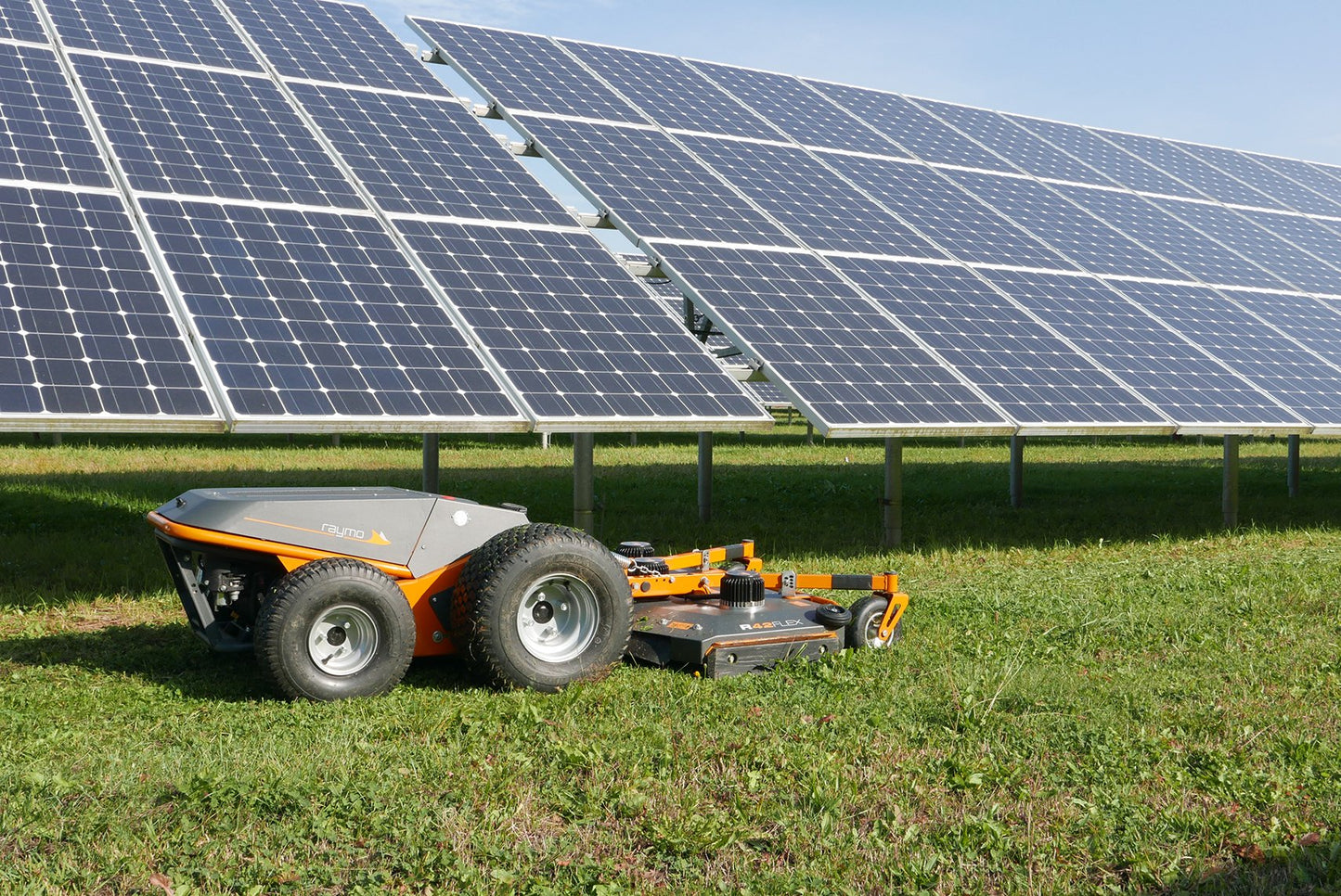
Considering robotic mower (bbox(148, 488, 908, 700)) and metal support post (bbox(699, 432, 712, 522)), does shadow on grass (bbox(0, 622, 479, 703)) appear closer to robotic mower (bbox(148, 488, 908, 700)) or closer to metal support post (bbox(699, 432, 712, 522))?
robotic mower (bbox(148, 488, 908, 700))

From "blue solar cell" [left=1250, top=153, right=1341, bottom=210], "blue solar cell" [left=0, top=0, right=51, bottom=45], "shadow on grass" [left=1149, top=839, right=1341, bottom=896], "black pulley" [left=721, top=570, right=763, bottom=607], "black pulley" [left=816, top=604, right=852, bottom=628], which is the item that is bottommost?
"shadow on grass" [left=1149, top=839, right=1341, bottom=896]

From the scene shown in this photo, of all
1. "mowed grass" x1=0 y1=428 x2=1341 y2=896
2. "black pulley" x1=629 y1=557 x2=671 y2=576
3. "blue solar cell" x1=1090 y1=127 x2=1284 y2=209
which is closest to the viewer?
"mowed grass" x1=0 y1=428 x2=1341 y2=896

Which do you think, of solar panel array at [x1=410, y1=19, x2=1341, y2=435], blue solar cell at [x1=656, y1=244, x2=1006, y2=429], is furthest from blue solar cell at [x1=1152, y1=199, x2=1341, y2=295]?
blue solar cell at [x1=656, y1=244, x2=1006, y2=429]

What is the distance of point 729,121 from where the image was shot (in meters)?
19.7

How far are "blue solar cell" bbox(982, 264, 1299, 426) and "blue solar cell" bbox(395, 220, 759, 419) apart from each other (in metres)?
5.75

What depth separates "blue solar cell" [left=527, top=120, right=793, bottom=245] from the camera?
48.0 feet

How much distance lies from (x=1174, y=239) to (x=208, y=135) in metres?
15.4

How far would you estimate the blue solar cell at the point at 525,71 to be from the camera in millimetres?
18156

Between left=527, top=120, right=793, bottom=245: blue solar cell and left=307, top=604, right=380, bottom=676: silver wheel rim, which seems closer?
left=307, top=604, right=380, bottom=676: silver wheel rim

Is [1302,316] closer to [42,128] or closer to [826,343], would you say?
[826,343]

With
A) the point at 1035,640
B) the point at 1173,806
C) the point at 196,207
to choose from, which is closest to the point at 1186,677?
the point at 1035,640

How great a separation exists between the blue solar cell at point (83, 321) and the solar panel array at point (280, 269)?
0.02m

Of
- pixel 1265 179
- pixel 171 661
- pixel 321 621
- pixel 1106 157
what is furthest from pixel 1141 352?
pixel 1265 179

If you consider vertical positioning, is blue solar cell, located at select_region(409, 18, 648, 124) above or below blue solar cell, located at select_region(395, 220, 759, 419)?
above
